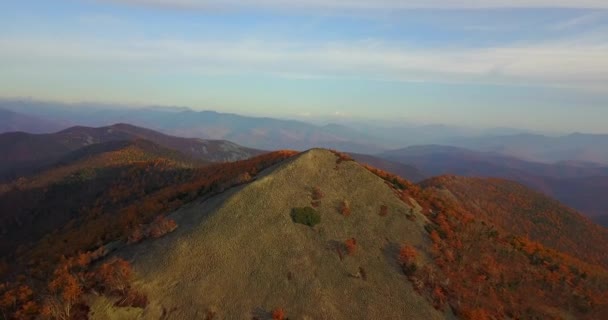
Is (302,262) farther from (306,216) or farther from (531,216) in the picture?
(531,216)

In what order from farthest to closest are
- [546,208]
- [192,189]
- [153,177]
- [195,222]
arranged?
[546,208], [153,177], [192,189], [195,222]

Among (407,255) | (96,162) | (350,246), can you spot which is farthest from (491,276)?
(96,162)

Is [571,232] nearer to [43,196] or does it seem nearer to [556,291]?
[556,291]

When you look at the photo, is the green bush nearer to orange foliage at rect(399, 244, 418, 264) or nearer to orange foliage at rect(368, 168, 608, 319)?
orange foliage at rect(399, 244, 418, 264)

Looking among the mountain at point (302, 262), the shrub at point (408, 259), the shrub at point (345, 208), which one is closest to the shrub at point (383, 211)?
the mountain at point (302, 262)

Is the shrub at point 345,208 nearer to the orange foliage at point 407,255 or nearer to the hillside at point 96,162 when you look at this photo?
the orange foliage at point 407,255

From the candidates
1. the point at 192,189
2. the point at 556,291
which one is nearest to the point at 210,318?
the point at 192,189

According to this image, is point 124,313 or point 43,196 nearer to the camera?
point 124,313
